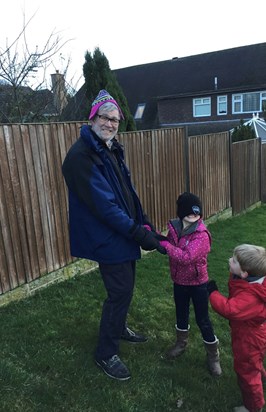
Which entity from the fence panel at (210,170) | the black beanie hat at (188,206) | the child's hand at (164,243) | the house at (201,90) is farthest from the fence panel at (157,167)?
the house at (201,90)

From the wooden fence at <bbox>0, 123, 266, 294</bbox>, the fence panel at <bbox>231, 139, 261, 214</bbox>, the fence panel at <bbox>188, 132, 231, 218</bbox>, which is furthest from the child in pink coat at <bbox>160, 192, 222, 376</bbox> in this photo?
the fence panel at <bbox>231, 139, 261, 214</bbox>

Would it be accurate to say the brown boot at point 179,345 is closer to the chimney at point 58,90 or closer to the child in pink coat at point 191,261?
the child in pink coat at point 191,261

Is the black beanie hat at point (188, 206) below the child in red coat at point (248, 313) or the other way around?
the other way around

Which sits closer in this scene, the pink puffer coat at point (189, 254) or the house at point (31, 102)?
the pink puffer coat at point (189, 254)

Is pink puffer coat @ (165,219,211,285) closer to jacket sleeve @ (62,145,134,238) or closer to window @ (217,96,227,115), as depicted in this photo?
jacket sleeve @ (62,145,134,238)

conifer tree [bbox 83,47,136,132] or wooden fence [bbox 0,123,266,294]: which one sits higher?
conifer tree [bbox 83,47,136,132]

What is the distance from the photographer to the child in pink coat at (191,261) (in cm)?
278

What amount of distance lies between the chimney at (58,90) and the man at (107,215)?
4512mm

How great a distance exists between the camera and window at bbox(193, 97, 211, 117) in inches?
1015

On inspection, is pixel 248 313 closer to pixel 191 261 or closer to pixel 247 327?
pixel 247 327

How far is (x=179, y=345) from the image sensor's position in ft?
10.4

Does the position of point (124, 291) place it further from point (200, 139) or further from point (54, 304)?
point (200, 139)

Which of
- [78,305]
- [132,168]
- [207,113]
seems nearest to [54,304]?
[78,305]

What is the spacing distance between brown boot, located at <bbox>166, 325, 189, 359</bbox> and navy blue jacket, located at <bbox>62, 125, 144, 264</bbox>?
89 centimetres
